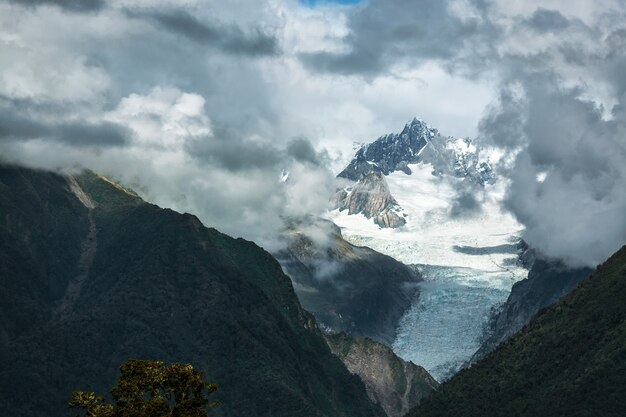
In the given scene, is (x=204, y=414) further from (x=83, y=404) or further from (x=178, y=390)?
(x=83, y=404)

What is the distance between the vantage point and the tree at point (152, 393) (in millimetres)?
123125

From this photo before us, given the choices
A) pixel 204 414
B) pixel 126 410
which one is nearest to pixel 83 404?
pixel 126 410

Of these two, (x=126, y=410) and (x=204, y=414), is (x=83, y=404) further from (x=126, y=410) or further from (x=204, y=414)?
(x=204, y=414)

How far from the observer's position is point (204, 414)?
12412cm

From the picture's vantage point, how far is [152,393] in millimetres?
125938

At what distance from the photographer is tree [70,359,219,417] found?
123125 millimetres

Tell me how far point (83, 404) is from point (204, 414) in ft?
39.3

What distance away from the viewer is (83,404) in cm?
12444

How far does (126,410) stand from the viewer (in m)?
124

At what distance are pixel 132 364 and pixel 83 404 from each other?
20.6 feet

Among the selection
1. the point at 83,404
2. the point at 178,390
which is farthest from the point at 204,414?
the point at 83,404

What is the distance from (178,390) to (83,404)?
942cm
